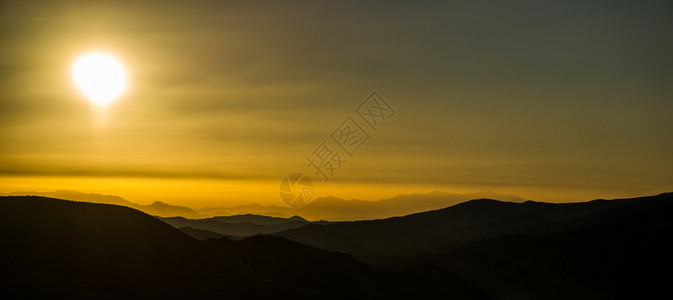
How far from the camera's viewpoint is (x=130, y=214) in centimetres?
7538

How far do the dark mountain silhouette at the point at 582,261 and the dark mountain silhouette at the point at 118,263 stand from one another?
113 feet

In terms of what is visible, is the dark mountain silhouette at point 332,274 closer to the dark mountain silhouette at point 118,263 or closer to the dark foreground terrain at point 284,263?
the dark foreground terrain at point 284,263

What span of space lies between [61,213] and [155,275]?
18.5 meters

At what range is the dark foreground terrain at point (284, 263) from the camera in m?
56.7

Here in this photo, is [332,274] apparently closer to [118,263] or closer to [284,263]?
[284,263]

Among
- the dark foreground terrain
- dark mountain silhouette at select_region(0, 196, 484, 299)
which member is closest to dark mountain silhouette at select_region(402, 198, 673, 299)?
the dark foreground terrain

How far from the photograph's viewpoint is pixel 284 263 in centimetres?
9262

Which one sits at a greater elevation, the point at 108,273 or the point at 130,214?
the point at 130,214

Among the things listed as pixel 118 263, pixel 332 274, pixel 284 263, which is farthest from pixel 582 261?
pixel 118 263

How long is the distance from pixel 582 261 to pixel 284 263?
68587 mm

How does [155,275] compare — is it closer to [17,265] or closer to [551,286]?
[17,265]

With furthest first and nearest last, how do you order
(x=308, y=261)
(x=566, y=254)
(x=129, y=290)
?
(x=566, y=254), (x=308, y=261), (x=129, y=290)

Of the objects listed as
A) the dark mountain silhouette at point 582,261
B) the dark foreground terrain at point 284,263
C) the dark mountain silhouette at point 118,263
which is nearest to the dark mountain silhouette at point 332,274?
the dark foreground terrain at point 284,263

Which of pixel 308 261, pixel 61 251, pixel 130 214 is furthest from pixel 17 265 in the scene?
pixel 308 261
